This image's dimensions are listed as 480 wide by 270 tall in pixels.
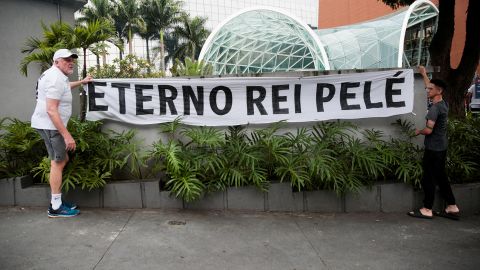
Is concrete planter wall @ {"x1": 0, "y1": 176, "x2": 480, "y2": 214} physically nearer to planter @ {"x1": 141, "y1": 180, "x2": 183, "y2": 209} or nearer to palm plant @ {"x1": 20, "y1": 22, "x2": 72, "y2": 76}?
planter @ {"x1": 141, "y1": 180, "x2": 183, "y2": 209}

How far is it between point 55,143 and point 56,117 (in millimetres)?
356

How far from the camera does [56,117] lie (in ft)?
13.6

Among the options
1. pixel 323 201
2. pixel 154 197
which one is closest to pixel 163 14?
pixel 154 197

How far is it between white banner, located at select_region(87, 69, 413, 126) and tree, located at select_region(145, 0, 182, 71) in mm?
48472

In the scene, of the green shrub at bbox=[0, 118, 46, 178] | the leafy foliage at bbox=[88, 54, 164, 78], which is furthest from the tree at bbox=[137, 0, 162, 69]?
the green shrub at bbox=[0, 118, 46, 178]

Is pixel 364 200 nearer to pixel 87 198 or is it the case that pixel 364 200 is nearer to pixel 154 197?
pixel 154 197

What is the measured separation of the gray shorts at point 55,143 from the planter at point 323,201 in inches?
119

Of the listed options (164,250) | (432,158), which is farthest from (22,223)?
(432,158)

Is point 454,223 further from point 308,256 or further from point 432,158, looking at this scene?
point 308,256

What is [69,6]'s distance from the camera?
783cm

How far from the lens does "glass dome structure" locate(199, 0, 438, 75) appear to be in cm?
2883

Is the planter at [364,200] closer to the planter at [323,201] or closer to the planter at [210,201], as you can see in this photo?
the planter at [323,201]

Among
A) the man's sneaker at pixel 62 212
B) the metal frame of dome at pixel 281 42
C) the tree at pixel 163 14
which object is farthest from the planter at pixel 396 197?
the tree at pixel 163 14

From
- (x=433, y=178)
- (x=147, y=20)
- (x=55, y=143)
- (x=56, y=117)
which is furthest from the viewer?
(x=147, y=20)
